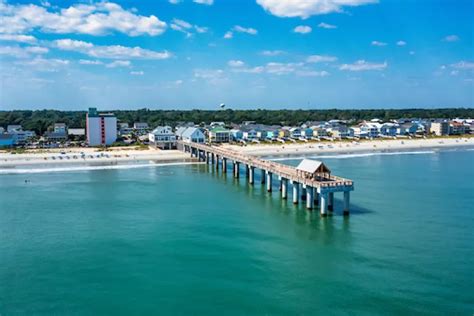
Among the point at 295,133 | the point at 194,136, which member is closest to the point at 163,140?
the point at 194,136

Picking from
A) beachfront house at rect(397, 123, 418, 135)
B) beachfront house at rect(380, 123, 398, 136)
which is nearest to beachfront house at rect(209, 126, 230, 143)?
beachfront house at rect(380, 123, 398, 136)

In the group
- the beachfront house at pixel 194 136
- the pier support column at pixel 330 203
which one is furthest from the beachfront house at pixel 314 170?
the beachfront house at pixel 194 136

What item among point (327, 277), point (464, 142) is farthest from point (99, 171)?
point (464, 142)

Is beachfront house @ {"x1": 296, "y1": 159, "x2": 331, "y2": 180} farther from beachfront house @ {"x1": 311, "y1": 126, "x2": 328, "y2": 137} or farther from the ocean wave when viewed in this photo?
beachfront house @ {"x1": 311, "y1": 126, "x2": 328, "y2": 137}

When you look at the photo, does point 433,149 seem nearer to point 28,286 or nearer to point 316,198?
point 316,198

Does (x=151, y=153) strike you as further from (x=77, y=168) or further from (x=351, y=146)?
(x=351, y=146)

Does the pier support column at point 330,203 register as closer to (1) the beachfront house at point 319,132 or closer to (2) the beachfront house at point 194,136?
(2) the beachfront house at point 194,136
